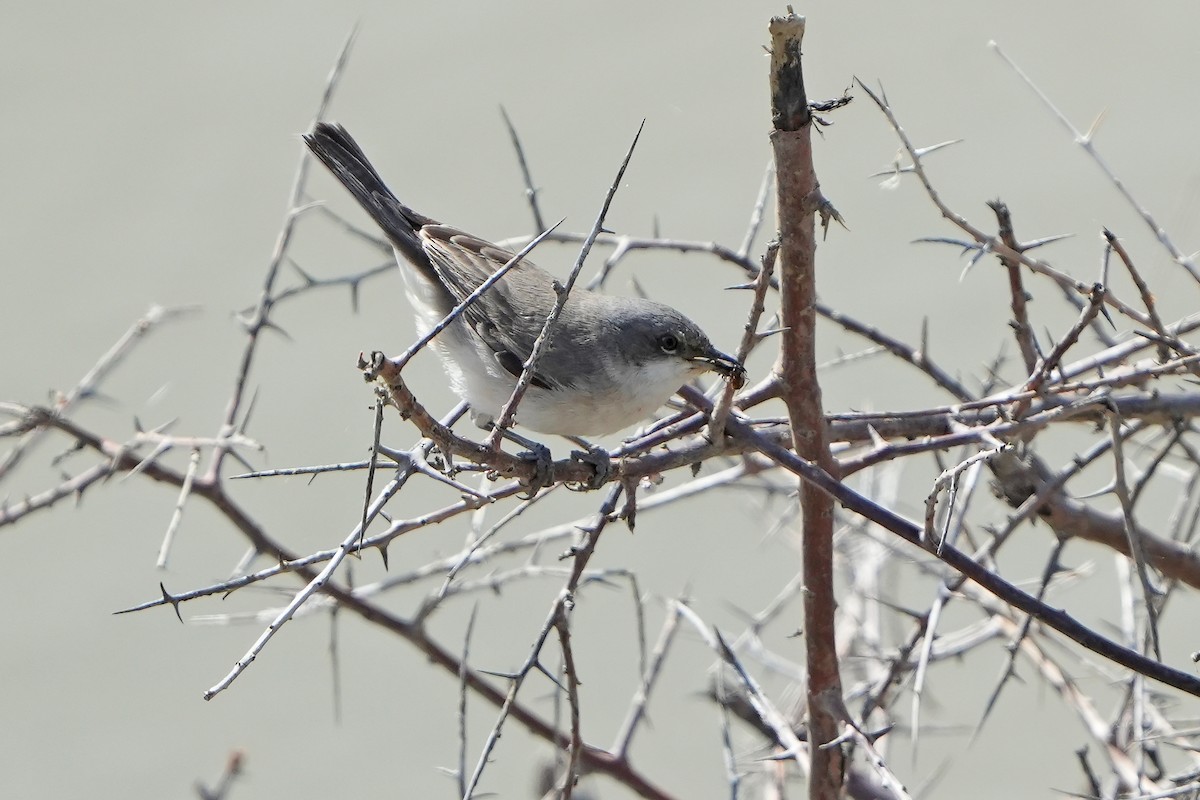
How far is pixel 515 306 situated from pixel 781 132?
82.9 inches

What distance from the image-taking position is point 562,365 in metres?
3.78

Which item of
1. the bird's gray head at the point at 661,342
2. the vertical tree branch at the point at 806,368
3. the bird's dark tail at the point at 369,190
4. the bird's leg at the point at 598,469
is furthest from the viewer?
the bird's dark tail at the point at 369,190

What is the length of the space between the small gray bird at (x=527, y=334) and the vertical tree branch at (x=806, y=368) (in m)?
1.13

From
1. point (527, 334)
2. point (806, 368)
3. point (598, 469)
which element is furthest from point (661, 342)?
point (806, 368)

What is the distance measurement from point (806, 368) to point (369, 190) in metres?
2.61

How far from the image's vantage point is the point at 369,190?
452cm

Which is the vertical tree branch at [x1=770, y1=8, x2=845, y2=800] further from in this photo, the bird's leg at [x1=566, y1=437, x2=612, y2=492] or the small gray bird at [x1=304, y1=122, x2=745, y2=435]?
the small gray bird at [x1=304, y1=122, x2=745, y2=435]

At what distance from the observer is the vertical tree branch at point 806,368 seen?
6.99ft

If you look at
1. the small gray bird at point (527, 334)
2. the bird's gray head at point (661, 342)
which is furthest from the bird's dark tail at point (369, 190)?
the bird's gray head at point (661, 342)

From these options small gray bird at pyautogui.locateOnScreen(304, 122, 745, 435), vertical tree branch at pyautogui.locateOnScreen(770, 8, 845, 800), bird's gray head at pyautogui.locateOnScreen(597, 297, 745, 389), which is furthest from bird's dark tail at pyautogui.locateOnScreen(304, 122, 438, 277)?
vertical tree branch at pyautogui.locateOnScreen(770, 8, 845, 800)

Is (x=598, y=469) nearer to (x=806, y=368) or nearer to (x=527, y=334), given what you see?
(x=806, y=368)

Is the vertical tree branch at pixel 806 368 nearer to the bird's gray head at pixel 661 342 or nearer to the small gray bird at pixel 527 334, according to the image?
the bird's gray head at pixel 661 342

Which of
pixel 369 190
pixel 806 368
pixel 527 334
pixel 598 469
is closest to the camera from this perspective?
pixel 806 368

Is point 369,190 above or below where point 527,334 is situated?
above
